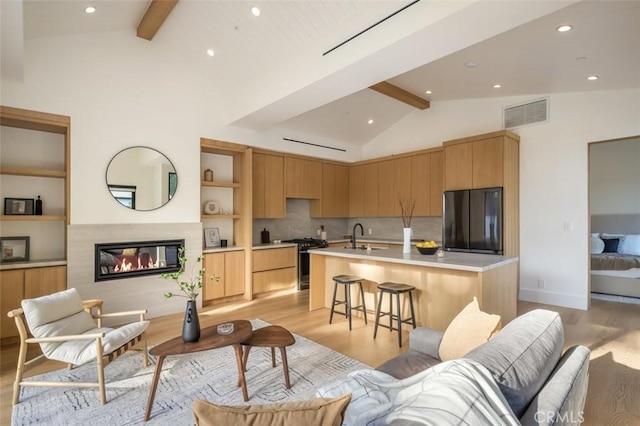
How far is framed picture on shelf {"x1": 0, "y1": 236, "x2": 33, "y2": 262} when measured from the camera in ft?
11.8

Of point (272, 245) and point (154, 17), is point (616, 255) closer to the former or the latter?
point (272, 245)

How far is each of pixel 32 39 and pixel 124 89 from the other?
95cm

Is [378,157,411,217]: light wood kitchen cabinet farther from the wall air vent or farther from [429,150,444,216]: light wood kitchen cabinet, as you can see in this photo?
the wall air vent

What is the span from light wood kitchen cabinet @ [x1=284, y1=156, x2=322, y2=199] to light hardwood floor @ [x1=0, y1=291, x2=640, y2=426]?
2.06 meters

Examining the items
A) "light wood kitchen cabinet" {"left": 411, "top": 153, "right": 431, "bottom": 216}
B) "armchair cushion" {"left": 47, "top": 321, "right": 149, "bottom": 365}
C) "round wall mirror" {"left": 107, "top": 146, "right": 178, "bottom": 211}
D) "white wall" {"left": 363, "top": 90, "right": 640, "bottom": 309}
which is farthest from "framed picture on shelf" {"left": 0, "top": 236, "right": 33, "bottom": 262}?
"white wall" {"left": 363, "top": 90, "right": 640, "bottom": 309}

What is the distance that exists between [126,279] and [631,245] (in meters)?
8.58

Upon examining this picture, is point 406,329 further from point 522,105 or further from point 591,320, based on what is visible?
point 522,105

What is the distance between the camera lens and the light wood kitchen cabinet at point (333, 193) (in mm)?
6758

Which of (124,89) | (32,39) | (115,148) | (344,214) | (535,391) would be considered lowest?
(535,391)

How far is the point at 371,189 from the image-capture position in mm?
6883

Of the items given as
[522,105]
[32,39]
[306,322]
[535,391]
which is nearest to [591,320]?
[522,105]

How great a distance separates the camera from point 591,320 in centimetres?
407

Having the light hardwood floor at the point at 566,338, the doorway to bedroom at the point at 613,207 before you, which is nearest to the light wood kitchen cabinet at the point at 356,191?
the light hardwood floor at the point at 566,338

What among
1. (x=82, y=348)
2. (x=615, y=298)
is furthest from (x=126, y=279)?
(x=615, y=298)
